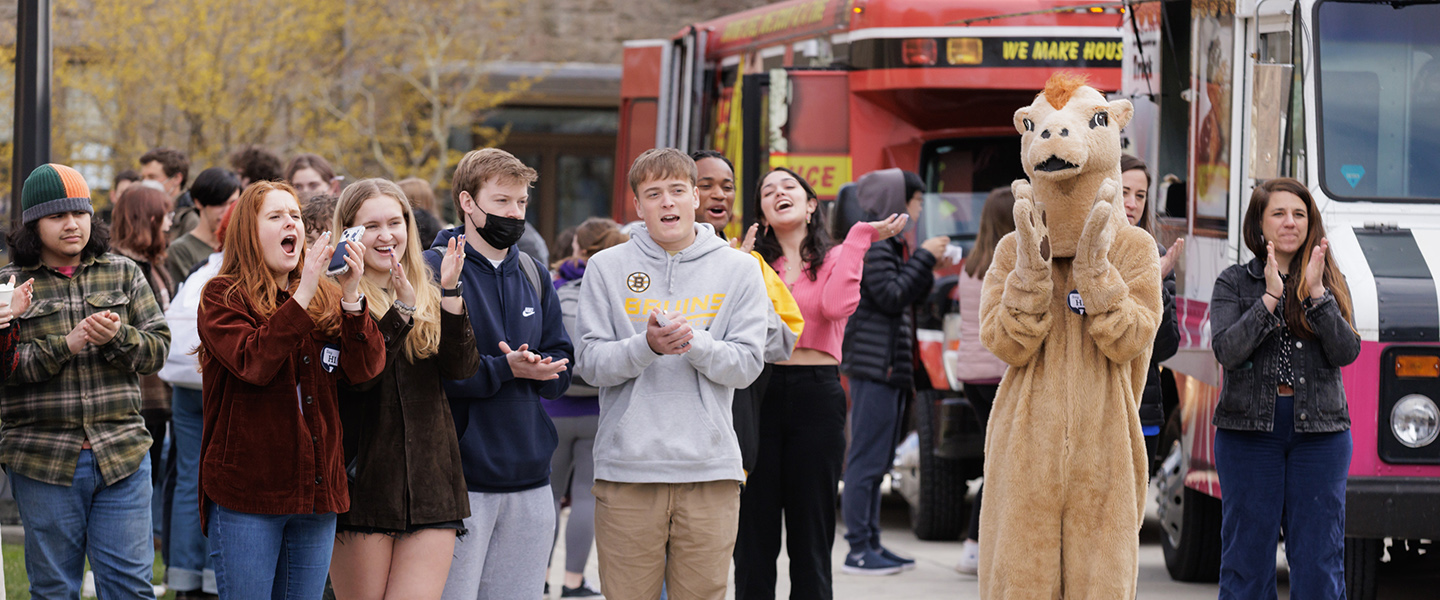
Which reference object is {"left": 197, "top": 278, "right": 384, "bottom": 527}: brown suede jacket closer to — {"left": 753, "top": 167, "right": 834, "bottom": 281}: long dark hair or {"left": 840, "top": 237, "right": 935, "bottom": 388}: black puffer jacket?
{"left": 753, "top": 167, "right": 834, "bottom": 281}: long dark hair

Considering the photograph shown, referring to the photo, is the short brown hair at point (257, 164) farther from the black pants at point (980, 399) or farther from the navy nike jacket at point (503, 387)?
the black pants at point (980, 399)

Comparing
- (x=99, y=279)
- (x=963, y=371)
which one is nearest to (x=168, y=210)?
(x=99, y=279)

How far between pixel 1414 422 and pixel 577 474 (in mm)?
3360

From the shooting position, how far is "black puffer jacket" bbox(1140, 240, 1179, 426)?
6152 millimetres

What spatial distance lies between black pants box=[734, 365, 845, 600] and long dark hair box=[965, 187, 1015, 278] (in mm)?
1567

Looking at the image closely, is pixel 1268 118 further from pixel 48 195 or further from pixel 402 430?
pixel 48 195

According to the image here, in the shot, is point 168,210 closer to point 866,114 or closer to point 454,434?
point 454,434

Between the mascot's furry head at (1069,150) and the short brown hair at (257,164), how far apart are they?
4.28 m

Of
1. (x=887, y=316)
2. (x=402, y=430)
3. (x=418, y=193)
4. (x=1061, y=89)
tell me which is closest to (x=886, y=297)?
(x=887, y=316)

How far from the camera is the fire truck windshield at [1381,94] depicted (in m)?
6.44

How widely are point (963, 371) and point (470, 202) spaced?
3.34m

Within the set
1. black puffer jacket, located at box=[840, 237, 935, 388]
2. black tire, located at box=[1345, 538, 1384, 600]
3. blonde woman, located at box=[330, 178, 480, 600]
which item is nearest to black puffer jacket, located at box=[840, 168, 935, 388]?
black puffer jacket, located at box=[840, 237, 935, 388]

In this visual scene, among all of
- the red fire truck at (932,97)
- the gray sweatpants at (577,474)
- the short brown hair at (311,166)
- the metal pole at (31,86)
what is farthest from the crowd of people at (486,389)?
the red fire truck at (932,97)

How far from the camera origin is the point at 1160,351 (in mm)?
6273
